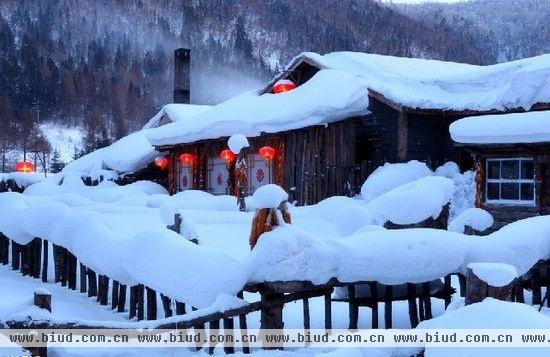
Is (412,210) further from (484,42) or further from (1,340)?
(484,42)

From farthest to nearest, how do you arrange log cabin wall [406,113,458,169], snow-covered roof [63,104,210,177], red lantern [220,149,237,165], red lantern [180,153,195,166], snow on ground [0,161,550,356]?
1. snow-covered roof [63,104,210,177]
2. red lantern [180,153,195,166]
3. red lantern [220,149,237,165]
4. log cabin wall [406,113,458,169]
5. snow on ground [0,161,550,356]

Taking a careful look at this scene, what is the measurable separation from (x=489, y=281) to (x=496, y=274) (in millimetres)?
81

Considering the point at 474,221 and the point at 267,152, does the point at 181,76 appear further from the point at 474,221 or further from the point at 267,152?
the point at 474,221

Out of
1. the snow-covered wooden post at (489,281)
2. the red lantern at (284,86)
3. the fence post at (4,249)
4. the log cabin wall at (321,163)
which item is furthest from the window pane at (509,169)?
the fence post at (4,249)

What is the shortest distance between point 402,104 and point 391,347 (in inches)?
585

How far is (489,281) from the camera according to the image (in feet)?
15.7

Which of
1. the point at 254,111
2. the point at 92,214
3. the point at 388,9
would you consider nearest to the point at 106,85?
the point at 388,9

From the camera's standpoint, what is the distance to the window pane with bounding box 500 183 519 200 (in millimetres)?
15259

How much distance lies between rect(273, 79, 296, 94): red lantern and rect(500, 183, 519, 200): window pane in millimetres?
9756

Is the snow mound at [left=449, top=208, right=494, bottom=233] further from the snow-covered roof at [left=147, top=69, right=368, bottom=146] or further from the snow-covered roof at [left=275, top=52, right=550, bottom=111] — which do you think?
the snow-covered roof at [left=147, top=69, right=368, bottom=146]

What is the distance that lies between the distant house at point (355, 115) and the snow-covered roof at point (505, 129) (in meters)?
2.77

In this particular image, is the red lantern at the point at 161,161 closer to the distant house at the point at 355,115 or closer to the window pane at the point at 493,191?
the distant house at the point at 355,115

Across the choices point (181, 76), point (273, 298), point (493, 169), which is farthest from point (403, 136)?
point (181, 76)

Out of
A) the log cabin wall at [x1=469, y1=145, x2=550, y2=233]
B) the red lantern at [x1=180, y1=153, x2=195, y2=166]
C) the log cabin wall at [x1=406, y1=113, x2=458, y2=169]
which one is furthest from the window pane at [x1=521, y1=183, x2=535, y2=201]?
the red lantern at [x1=180, y1=153, x2=195, y2=166]
